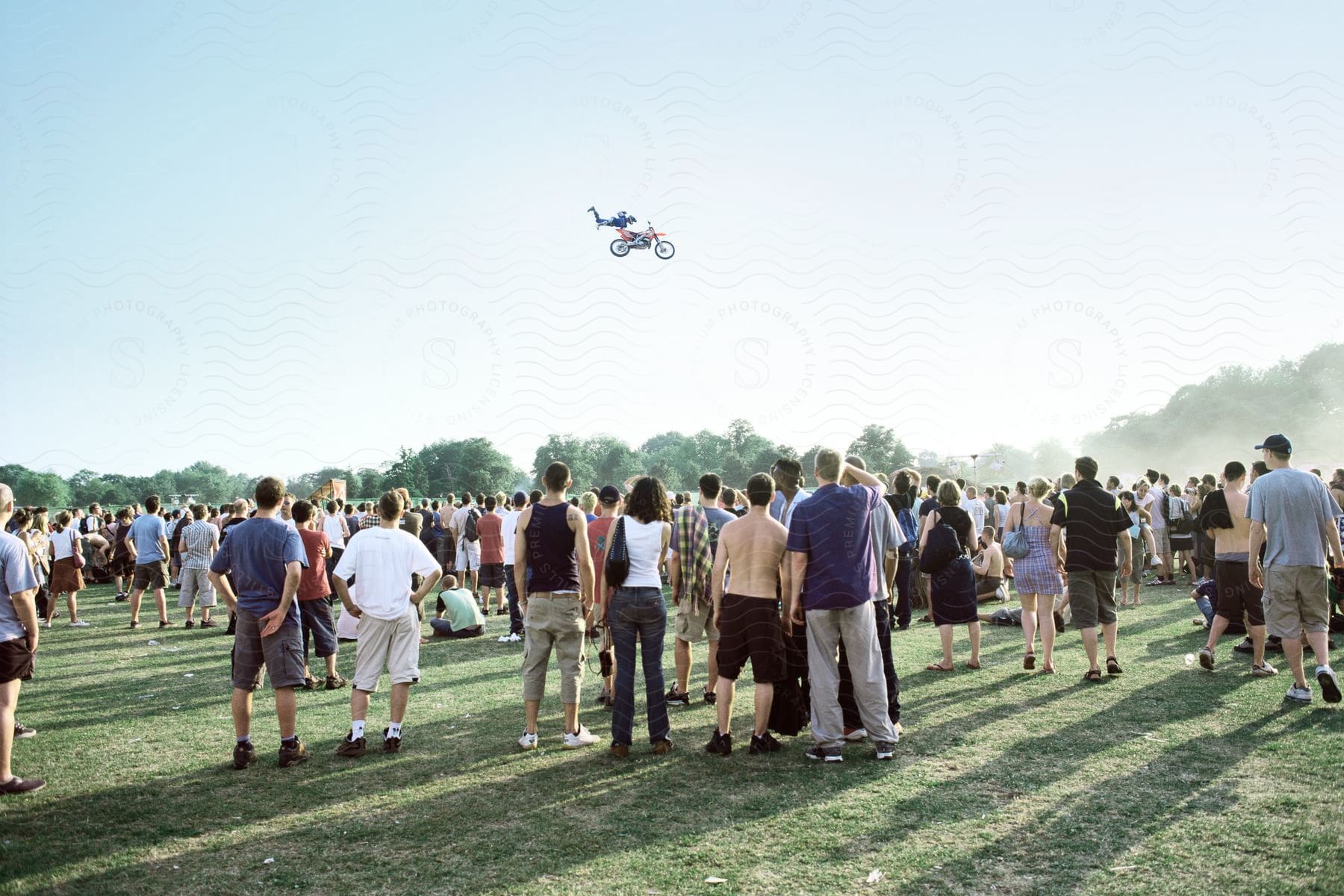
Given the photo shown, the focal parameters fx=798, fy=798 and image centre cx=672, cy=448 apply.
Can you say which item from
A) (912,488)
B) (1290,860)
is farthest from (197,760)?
(912,488)

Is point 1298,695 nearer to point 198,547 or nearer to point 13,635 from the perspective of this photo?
point 13,635

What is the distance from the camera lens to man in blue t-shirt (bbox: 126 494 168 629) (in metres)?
14.0

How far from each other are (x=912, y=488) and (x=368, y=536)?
8.07 metres

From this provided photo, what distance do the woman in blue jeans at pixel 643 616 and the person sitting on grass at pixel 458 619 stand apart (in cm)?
→ 666

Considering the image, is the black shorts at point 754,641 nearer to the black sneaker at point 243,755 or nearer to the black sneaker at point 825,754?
the black sneaker at point 825,754

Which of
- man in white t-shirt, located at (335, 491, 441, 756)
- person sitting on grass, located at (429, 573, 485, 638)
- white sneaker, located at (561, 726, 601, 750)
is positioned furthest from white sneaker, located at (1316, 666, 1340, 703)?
person sitting on grass, located at (429, 573, 485, 638)

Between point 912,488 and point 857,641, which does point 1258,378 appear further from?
point 857,641

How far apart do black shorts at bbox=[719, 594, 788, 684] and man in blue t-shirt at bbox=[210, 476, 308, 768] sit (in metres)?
3.33

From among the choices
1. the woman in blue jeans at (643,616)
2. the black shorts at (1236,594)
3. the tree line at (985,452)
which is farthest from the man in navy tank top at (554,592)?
the tree line at (985,452)

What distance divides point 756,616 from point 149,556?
12.5 metres

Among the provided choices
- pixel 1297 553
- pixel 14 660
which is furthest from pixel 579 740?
pixel 1297 553

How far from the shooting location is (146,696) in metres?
8.85

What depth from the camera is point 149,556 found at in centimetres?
1398

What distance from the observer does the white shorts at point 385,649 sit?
641 cm
